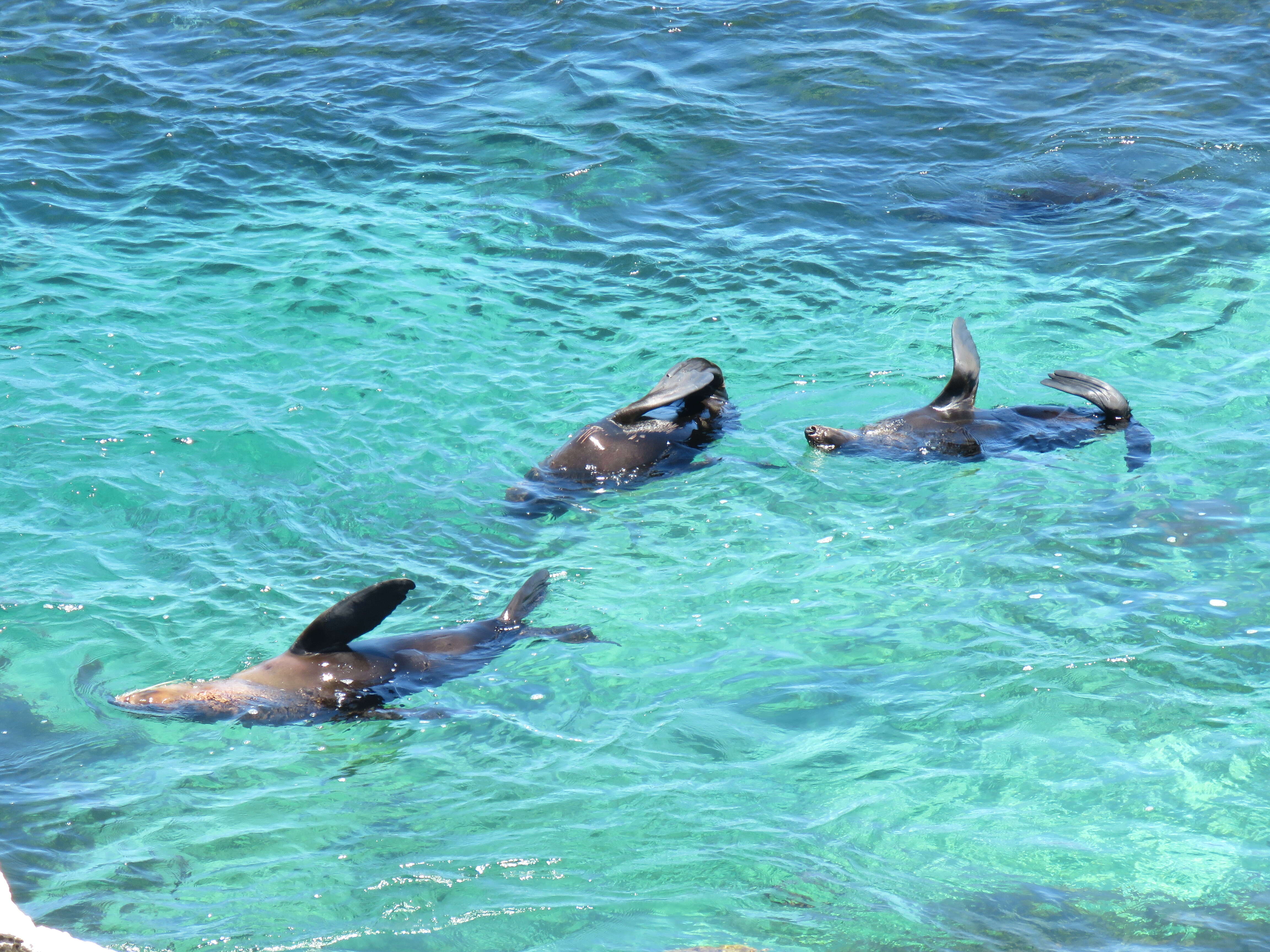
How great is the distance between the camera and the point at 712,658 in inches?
262

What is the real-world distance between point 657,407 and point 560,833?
139 inches

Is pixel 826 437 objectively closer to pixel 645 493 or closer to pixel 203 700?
pixel 645 493

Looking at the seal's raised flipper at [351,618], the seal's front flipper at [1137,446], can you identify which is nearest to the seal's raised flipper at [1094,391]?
the seal's front flipper at [1137,446]

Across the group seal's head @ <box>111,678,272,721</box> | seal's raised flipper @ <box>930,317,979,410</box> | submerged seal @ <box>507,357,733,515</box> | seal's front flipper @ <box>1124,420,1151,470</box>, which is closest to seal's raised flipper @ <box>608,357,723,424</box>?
submerged seal @ <box>507,357,733,515</box>

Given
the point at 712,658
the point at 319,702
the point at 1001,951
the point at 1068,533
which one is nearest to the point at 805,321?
the point at 1068,533

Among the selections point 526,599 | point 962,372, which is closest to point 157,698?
point 526,599

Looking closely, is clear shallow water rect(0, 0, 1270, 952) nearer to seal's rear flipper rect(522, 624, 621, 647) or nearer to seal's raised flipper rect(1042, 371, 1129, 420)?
seal's rear flipper rect(522, 624, 621, 647)

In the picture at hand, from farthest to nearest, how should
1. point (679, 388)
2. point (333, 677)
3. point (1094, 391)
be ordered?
point (1094, 391) < point (679, 388) < point (333, 677)

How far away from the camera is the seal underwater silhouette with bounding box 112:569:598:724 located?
237 inches

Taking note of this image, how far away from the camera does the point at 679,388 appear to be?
813cm

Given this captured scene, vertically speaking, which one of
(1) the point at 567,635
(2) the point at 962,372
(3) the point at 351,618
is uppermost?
(2) the point at 962,372

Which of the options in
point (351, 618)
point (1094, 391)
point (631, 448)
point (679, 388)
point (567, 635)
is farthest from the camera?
point (1094, 391)

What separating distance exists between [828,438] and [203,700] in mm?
4332

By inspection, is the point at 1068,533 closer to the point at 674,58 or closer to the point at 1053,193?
the point at 1053,193
